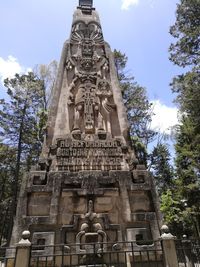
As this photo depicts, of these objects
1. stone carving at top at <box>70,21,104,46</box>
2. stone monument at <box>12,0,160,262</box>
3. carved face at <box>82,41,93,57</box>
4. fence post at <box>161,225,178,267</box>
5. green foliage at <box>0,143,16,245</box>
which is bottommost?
fence post at <box>161,225,178,267</box>

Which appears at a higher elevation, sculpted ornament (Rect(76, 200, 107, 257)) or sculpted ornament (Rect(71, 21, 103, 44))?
sculpted ornament (Rect(71, 21, 103, 44))

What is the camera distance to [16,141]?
1775 centimetres

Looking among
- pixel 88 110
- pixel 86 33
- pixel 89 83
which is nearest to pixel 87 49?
pixel 86 33

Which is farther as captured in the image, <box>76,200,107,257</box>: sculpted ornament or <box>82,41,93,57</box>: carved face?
<box>82,41,93,57</box>: carved face

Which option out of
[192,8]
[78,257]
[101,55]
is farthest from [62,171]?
[192,8]

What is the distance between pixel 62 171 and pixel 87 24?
321 inches

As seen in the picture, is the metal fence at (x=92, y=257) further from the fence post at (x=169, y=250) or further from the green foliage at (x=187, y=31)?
the green foliage at (x=187, y=31)

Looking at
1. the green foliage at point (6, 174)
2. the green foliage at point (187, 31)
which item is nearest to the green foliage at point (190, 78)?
the green foliage at point (187, 31)

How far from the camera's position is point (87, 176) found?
7387mm

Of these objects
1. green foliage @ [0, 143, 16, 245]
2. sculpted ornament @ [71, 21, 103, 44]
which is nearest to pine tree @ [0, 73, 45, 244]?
green foliage @ [0, 143, 16, 245]

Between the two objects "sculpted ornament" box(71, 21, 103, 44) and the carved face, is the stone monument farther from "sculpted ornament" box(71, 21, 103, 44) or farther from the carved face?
"sculpted ornament" box(71, 21, 103, 44)

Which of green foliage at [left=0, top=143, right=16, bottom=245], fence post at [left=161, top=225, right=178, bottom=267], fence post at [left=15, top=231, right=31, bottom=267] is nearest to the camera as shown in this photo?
fence post at [left=15, top=231, right=31, bottom=267]

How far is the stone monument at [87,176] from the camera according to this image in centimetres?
657

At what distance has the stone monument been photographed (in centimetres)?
657
